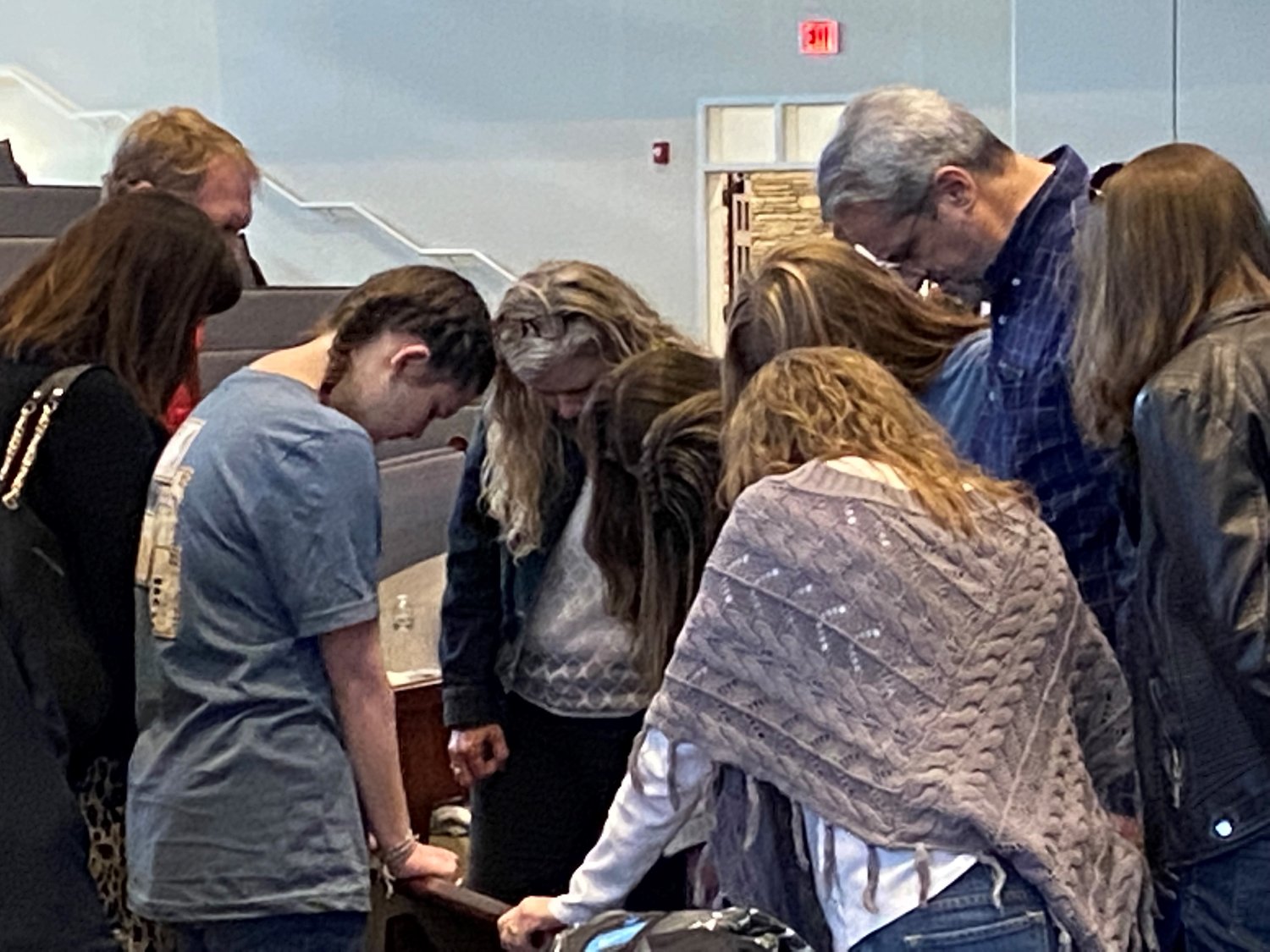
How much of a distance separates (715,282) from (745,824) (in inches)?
285

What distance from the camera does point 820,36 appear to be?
853 centimetres

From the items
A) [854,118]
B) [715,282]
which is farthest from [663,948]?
[715,282]

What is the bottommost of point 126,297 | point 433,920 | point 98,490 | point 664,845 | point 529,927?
point 433,920

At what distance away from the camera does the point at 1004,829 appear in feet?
5.21

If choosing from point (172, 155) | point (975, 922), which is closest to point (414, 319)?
point (975, 922)

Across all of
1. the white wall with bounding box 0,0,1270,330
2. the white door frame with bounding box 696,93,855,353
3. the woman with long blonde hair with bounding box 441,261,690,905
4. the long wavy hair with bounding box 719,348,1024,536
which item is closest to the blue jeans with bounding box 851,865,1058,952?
the long wavy hair with bounding box 719,348,1024,536

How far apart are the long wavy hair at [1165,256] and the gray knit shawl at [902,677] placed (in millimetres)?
Result: 221

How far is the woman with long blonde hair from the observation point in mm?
2312

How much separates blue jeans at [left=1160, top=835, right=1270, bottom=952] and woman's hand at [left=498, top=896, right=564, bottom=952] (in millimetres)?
635

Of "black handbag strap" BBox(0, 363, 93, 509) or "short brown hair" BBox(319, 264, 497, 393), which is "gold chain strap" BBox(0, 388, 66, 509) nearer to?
"black handbag strap" BBox(0, 363, 93, 509)

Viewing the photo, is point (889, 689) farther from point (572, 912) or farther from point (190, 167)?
point (190, 167)

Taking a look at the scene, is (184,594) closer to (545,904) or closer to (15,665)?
(545,904)

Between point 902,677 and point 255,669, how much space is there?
2.49 ft

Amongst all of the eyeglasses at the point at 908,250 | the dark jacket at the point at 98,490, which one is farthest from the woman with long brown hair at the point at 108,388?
the eyeglasses at the point at 908,250
